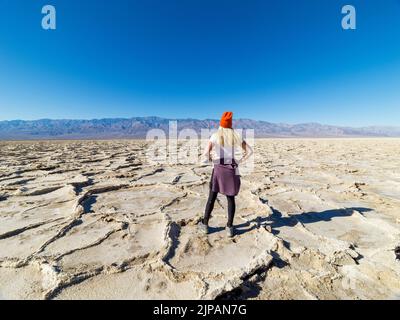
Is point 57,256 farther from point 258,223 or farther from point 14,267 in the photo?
point 258,223

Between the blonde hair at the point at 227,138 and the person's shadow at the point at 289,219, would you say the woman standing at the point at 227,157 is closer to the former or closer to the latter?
the blonde hair at the point at 227,138

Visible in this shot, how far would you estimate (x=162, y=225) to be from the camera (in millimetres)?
2557

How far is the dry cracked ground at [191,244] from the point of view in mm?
1540

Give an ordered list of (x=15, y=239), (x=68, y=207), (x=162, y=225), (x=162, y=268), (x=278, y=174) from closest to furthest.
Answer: (x=162, y=268)
(x=15, y=239)
(x=162, y=225)
(x=68, y=207)
(x=278, y=174)

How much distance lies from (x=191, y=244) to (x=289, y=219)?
1.29 m

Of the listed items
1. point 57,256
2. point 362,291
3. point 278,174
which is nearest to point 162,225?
point 57,256

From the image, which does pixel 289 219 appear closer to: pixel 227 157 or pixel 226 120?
pixel 227 157

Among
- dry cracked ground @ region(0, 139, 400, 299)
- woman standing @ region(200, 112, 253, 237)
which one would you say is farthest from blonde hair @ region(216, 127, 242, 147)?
dry cracked ground @ region(0, 139, 400, 299)

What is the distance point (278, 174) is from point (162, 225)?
373cm

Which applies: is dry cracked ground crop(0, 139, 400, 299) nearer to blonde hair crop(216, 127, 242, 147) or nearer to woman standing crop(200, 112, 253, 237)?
woman standing crop(200, 112, 253, 237)

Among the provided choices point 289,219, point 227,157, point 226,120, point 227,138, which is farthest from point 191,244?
point 289,219

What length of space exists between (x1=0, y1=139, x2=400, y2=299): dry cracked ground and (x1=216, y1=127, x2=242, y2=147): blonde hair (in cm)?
91

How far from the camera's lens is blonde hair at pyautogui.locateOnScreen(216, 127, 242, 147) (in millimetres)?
2215
